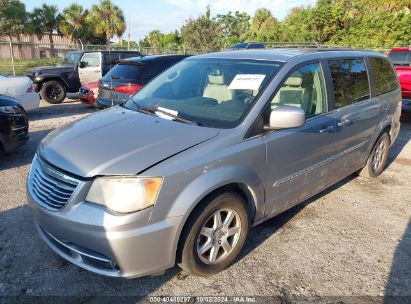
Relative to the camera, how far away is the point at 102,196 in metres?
2.38

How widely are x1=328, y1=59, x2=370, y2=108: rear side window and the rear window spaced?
4863 mm

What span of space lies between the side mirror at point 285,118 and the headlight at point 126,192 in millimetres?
1108

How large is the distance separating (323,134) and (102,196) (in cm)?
228

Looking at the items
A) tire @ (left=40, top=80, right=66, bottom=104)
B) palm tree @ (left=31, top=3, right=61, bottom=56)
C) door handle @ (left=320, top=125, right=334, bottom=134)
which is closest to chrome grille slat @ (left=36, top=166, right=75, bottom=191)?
door handle @ (left=320, top=125, right=334, bottom=134)

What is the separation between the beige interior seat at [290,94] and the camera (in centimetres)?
320

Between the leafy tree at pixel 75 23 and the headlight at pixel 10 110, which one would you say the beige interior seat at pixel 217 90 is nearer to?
the headlight at pixel 10 110

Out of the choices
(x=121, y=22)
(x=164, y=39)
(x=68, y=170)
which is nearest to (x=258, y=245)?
(x=68, y=170)

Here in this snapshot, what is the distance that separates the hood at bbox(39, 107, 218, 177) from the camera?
246 cm

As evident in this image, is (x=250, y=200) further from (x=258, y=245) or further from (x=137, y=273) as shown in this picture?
(x=137, y=273)

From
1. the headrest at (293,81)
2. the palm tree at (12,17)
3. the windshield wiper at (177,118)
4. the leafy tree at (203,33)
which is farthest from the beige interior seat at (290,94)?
the palm tree at (12,17)

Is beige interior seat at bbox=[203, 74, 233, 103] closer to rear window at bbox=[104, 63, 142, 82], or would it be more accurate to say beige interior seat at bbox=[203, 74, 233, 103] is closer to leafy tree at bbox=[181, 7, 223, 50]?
rear window at bbox=[104, 63, 142, 82]

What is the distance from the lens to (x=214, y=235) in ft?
9.25

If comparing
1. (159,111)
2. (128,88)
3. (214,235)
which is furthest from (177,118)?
(128,88)

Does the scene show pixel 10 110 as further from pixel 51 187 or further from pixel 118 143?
pixel 118 143
